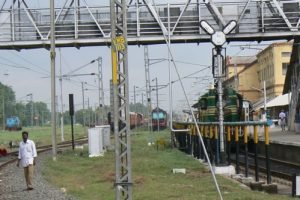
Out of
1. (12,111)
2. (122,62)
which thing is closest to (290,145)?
(122,62)

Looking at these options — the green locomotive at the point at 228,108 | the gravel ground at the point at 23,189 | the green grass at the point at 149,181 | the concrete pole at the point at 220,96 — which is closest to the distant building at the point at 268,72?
the green locomotive at the point at 228,108

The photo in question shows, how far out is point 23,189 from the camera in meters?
17.9

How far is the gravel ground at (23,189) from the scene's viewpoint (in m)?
15.7

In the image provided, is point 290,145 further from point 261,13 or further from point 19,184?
point 19,184

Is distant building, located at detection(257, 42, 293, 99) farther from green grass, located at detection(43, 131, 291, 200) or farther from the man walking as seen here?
the man walking

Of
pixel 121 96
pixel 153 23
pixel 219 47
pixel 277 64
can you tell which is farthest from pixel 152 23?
pixel 277 64

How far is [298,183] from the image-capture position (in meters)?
14.8

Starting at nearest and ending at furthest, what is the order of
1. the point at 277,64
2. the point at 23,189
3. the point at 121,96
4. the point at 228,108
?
the point at 121,96, the point at 23,189, the point at 228,108, the point at 277,64

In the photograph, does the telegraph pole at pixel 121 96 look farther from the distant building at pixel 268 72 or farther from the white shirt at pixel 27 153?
the distant building at pixel 268 72

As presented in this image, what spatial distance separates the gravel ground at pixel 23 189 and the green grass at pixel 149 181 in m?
0.46

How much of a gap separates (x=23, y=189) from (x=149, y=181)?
386 cm

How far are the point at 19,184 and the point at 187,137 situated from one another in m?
17.1

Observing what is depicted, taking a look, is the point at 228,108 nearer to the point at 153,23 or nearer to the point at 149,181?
the point at 153,23

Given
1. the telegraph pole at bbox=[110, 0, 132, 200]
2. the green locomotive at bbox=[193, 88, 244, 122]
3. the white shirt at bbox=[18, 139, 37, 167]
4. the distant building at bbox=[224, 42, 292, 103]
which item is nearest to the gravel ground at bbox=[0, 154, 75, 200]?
the white shirt at bbox=[18, 139, 37, 167]
